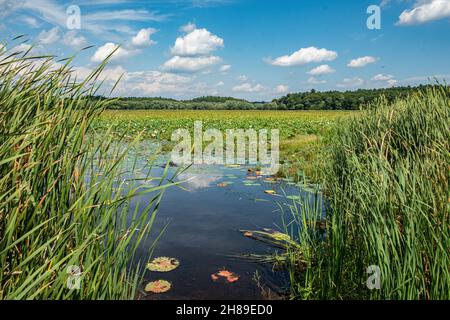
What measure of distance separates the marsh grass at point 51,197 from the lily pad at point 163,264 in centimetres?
184

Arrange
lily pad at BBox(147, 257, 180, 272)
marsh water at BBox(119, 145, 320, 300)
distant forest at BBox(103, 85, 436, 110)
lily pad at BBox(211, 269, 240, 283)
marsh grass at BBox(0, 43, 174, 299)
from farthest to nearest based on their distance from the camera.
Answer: distant forest at BBox(103, 85, 436, 110), lily pad at BBox(147, 257, 180, 272), lily pad at BBox(211, 269, 240, 283), marsh water at BBox(119, 145, 320, 300), marsh grass at BBox(0, 43, 174, 299)

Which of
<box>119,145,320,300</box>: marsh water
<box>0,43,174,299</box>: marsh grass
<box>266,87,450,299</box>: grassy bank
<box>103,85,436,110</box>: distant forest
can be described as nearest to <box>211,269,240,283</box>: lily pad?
<box>119,145,320,300</box>: marsh water

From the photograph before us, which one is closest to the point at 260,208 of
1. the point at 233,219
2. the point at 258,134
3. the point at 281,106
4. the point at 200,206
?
the point at 233,219

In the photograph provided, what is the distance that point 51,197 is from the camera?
2.04 m

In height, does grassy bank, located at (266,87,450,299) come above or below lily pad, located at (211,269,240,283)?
above

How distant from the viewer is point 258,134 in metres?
21.3

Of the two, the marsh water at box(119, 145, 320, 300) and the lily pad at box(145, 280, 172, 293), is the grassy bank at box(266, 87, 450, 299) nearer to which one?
the marsh water at box(119, 145, 320, 300)

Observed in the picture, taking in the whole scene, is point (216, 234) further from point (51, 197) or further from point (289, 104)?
point (289, 104)

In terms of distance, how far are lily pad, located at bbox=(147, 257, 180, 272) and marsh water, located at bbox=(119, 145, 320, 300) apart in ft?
0.25

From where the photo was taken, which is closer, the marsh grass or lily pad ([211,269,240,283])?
the marsh grass

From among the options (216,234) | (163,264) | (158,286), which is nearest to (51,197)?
(158,286)

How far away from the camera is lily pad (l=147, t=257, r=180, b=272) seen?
13.9 ft
